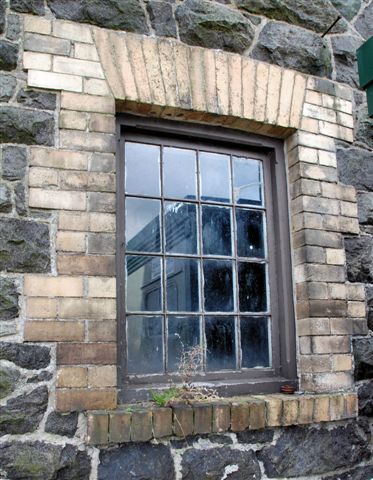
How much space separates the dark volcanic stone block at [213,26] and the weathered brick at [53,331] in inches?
69.8

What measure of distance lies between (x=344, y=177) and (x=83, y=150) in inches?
65.8

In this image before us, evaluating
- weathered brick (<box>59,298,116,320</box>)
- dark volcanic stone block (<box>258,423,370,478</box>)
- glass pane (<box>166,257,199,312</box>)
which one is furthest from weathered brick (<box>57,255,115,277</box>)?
dark volcanic stone block (<box>258,423,370,478</box>)

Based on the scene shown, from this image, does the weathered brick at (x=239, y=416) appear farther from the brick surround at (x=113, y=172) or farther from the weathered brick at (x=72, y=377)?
the weathered brick at (x=72, y=377)

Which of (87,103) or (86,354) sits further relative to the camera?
(87,103)

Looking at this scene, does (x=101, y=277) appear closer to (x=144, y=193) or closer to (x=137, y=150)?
(x=144, y=193)

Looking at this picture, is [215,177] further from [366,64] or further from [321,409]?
[321,409]

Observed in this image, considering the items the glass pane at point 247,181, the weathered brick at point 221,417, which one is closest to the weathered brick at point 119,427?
the weathered brick at point 221,417

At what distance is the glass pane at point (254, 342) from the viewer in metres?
3.17

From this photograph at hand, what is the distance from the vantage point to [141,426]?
2605 millimetres

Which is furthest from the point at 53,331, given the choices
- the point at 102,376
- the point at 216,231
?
the point at 216,231

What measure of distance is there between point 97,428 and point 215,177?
5.28ft

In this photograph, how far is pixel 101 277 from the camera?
272cm

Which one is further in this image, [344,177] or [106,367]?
[344,177]

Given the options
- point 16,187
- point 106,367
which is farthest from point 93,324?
point 16,187
